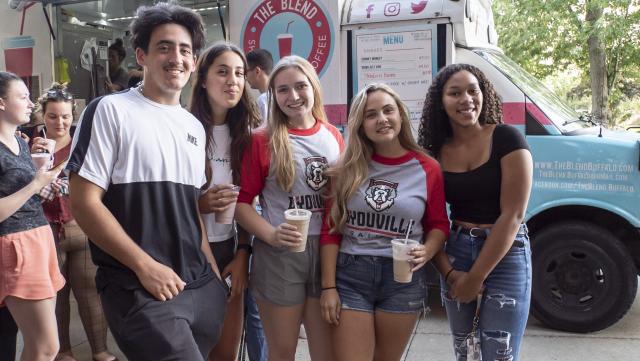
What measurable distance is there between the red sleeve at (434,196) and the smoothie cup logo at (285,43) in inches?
111

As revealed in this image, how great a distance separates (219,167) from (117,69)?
3684 mm

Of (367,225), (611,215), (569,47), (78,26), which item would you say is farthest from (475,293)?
(569,47)

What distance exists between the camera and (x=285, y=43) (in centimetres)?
532

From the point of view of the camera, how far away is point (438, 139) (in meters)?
2.94

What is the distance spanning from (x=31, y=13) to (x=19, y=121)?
337 cm

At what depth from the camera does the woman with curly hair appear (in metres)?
2.61

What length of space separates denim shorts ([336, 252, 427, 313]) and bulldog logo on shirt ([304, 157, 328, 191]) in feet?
1.18

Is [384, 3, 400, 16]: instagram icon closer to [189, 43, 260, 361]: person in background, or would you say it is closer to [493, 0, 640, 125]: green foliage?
[189, 43, 260, 361]: person in background

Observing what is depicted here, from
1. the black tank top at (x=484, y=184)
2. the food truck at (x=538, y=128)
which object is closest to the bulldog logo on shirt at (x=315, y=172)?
the black tank top at (x=484, y=184)

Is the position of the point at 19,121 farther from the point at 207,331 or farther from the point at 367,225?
the point at 367,225

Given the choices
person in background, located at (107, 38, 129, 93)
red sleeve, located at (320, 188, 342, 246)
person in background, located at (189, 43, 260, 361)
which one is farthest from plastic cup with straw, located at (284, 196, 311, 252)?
person in background, located at (107, 38, 129, 93)

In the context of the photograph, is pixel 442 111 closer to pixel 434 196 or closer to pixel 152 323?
pixel 434 196

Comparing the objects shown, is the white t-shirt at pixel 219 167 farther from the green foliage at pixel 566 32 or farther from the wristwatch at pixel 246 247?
the green foliage at pixel 566 32

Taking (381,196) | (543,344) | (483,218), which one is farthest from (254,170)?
(543,344)
